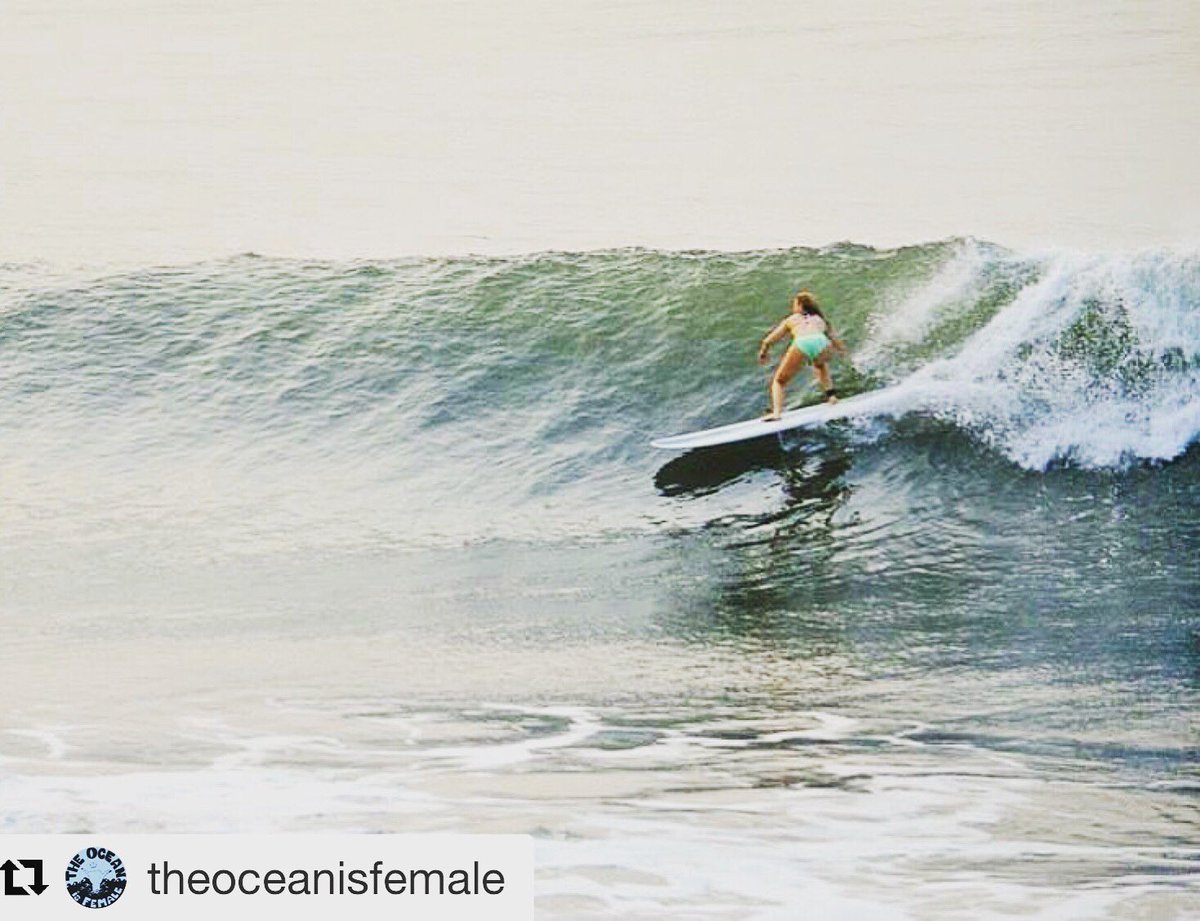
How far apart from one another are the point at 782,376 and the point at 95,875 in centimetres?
145

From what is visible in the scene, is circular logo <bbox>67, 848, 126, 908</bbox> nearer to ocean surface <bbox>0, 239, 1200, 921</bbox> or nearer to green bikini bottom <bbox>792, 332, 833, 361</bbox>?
ocean surface <bbox>0, 239, 1200, 921</bbox>

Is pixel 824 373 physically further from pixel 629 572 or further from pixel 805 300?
pixel 629 572

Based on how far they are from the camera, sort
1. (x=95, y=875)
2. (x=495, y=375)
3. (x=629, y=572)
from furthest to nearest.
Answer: (x=495, y=375)
(x=629, y=572)
(x=95, y=875)

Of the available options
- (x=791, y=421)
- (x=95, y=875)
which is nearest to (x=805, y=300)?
(x=791, y=421)

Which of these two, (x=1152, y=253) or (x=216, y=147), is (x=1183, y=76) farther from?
(x=216, y=147)

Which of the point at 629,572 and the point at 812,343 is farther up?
the point at 812,343

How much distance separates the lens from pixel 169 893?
3.13m

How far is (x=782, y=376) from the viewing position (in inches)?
133

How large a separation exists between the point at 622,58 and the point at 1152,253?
995 mm

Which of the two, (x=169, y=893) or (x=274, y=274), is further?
(x=274, y=274)

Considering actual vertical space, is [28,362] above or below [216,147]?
below

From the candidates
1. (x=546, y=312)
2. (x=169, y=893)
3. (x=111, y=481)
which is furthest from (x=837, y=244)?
(x=169, y=893)
